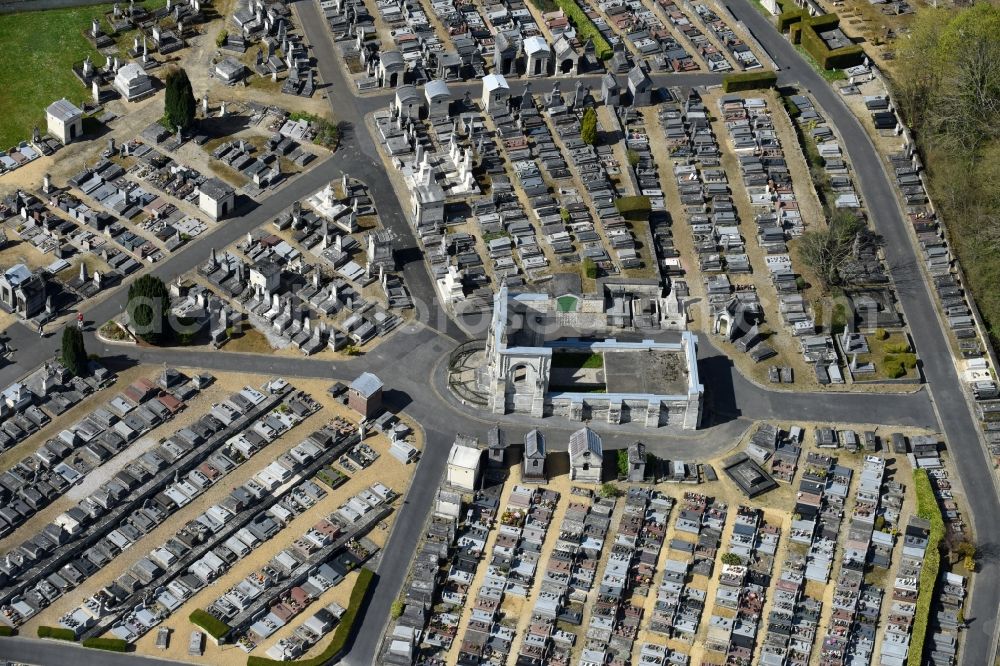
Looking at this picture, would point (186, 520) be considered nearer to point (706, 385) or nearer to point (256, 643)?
point (256, 643)

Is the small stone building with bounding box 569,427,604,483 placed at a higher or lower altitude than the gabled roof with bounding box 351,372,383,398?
lower

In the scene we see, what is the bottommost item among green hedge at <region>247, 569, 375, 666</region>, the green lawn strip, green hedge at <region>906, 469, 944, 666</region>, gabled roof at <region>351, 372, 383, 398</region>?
green hedge at <region>906, 469, 944, 666</region>

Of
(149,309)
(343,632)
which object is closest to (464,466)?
(343,632)

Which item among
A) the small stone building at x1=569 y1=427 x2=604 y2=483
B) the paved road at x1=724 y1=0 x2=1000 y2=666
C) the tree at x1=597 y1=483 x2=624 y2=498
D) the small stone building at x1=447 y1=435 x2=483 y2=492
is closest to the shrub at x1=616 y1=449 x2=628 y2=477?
the tree at x1=597 y1=483 x2=624 y2=498

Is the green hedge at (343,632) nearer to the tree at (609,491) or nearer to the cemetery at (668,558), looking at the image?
the cemetery at (668,558)

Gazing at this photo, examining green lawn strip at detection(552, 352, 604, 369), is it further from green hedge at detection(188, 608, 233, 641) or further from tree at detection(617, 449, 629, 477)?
green hedge at detection(188, 608, 233, 641)

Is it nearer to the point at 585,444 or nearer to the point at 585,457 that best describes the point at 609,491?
the point at 585,457

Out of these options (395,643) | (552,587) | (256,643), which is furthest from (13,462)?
(552,587)
